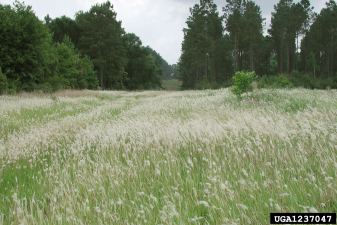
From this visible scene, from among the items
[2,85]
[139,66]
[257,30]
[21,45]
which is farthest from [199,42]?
[2,85]

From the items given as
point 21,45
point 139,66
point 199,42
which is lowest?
point 21,45

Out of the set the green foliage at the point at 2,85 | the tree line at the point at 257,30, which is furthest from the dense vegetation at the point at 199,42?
the green foliage at the point at 2,85

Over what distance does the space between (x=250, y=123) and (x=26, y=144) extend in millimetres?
4656

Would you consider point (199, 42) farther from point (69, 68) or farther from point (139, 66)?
point (69, 68)

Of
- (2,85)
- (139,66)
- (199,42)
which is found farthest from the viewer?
(139,66)

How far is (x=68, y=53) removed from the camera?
103 feet

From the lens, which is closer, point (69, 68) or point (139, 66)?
point (69, 68)

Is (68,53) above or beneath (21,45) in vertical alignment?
above

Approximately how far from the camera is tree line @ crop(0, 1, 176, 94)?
1962cm

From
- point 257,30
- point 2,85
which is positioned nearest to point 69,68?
A: point 2,85

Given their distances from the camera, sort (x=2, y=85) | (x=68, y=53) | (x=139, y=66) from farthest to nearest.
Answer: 1. (x=139, y=66)
2. (x=68, y=53)
3. (x=2, y=85)

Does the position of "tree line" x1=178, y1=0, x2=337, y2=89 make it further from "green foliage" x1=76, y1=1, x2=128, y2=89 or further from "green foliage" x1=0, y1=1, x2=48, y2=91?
"green foliage" x1=0, y1=1, x2=48, y2=91

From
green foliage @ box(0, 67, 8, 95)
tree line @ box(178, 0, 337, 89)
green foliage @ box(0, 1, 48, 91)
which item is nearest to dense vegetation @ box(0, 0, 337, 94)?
tree line @ box(178, 0, 337, 89)

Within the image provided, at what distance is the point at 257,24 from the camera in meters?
41.6
